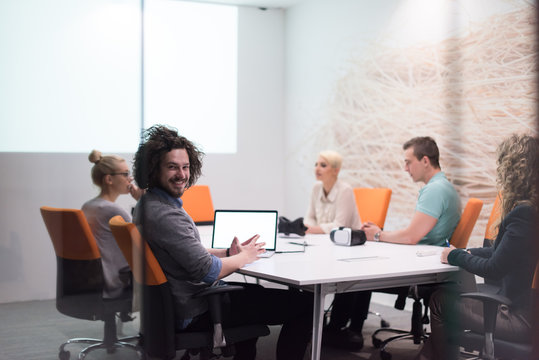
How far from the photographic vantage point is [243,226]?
3.57m

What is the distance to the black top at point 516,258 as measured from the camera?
2.68 metres

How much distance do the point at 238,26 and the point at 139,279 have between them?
516cm

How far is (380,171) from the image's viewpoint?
6.16 metres

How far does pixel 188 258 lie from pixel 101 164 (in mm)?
657

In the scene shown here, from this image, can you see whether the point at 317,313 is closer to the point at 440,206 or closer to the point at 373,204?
the point at 440,206

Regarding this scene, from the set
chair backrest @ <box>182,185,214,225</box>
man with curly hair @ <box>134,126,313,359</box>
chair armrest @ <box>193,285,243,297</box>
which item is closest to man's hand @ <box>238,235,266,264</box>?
man with curly hair @ <box>134,126,313,359</box>

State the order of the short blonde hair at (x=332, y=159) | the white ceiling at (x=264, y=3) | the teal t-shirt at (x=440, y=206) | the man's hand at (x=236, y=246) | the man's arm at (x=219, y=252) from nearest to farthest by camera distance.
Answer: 1. the man's hand at (x=236, y=246)
2. the man's arm at (x=219, y=252)
3. the teal t-shirt at (x=440, y=206)
4. the short blonde hair at (x=332, y=159)
5. the white ceiling at (x=264, y=3)

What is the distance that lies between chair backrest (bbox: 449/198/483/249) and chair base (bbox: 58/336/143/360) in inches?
84.0

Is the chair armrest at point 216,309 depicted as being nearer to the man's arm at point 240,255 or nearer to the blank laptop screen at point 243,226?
the man's arm at point 240,255

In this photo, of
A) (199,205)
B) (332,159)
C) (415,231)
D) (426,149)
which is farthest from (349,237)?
(199,205)

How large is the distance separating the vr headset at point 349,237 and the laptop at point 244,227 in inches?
22.4

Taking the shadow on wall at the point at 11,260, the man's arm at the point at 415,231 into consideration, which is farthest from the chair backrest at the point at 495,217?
the shadow on wall at the point at 11,260

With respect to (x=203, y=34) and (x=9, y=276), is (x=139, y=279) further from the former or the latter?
(x=203, y=34)

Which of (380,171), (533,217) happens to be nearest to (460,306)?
(533,217)
